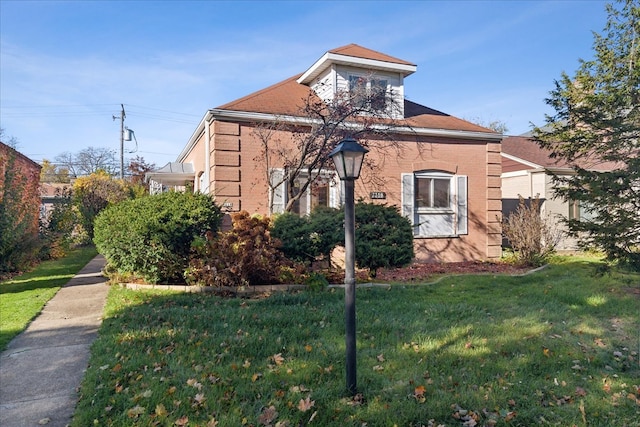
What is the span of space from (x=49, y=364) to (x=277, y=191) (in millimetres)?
7292

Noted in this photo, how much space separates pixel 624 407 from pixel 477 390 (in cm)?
114

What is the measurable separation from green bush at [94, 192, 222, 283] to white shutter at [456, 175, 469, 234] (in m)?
7.58

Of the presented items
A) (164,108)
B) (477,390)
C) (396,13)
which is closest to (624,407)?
(477,390)

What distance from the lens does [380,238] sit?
29.3 ft

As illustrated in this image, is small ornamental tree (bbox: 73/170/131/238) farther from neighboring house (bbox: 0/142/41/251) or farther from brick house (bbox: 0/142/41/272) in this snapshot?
brick house (bbox: 0/142/41/272)

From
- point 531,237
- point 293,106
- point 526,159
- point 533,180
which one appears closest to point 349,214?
point 293,106

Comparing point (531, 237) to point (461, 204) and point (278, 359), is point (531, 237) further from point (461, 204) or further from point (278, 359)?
point (278, 359)

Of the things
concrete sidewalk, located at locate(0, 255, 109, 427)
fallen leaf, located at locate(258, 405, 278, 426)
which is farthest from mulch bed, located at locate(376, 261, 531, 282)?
fallen leaf, located at locate(258, 405, 278, 426)

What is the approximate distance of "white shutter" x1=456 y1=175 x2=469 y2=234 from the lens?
509 inches

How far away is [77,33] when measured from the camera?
432 inches

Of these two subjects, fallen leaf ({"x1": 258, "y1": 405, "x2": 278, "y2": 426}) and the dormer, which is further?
the dormer

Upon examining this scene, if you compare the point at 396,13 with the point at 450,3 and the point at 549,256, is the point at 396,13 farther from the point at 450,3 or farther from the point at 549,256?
the point at 549,256

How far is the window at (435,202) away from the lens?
12.4 metres

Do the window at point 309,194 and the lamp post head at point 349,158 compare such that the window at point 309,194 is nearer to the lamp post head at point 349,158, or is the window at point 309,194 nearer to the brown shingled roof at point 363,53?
the brown shingled roof at point 363,53
